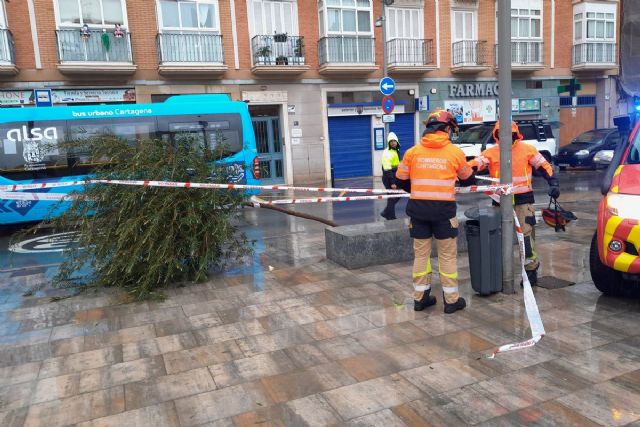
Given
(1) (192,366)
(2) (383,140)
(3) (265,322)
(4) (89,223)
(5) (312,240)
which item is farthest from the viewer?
(2) (383,140)

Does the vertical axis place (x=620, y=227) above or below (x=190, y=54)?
below

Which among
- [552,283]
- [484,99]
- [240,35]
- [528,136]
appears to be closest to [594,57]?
[484,99]

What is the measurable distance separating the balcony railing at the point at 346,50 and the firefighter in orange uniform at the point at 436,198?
16.6 metres

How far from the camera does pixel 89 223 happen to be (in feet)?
20.7

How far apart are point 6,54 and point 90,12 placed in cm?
299

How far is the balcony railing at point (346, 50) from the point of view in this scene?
2083 centimetres

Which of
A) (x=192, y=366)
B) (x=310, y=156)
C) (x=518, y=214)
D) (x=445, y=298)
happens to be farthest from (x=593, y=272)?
(x=310, y=156)

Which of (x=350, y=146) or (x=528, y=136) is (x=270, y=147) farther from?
(x=528, y=136)

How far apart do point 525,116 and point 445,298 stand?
22.9m

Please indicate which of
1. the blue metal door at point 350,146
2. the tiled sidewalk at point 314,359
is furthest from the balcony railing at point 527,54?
the tiled sidewalk at point 314,359

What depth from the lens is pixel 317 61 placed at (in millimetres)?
21328

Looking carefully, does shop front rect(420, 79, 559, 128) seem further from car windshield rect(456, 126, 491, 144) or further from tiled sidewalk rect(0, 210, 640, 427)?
tiled sidewalk rect(0, 210, 640, 427)

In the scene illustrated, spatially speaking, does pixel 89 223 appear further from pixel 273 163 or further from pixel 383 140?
pixel 383 140

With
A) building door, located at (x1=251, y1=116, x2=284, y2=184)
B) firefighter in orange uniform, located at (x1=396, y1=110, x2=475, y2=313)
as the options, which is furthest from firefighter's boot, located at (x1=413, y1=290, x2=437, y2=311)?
building door, located at (x1=251, y1=116, x2=284, y2=184)
